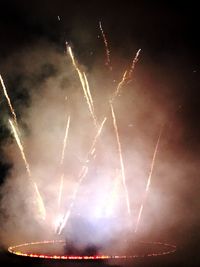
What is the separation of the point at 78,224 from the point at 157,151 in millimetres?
7797

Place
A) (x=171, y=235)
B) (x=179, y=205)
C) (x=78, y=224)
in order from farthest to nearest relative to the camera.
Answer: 1. (x=179, y=205)
2. (x=171, y=235)
3. (x=78, y=224)

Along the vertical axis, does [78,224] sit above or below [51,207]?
below

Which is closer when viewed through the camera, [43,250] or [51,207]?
[43,250]

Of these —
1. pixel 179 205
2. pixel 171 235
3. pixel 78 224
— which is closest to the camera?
pixel 78 224

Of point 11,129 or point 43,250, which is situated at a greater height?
point 11,129

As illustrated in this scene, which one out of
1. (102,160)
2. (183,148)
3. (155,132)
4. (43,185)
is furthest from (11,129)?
(183,148)

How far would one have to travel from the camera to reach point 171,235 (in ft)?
62.3

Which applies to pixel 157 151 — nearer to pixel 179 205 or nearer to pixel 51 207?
pixel 179 205

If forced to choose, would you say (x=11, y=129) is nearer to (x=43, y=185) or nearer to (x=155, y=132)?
(x=43, y=185)

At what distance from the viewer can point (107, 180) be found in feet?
65.5

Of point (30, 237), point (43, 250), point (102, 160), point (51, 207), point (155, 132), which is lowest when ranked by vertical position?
point (43, 250)

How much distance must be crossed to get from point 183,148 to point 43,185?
7.14 metres

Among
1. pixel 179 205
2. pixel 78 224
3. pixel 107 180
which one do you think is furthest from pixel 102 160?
pixel 78 224

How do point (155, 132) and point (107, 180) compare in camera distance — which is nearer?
point (107, 180)
